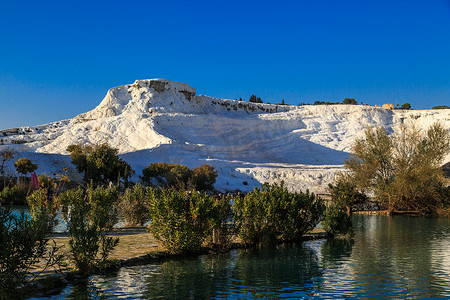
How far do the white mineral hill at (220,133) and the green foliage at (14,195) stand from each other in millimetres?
17123

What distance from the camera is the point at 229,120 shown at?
261 feet

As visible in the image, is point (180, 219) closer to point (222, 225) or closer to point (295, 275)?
point (222, 225)

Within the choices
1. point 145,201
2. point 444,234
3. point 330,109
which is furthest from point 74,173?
point 330,109

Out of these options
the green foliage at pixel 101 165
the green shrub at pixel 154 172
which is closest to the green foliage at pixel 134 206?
the green foliage at pixel 101 165

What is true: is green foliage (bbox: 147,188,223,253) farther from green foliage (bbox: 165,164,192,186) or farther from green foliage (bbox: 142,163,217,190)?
green foliage (bbox: 142,163,217,190)

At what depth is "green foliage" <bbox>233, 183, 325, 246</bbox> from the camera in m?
13.1

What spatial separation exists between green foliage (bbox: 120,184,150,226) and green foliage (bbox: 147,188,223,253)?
5.43m

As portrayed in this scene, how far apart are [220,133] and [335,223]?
59931 mm

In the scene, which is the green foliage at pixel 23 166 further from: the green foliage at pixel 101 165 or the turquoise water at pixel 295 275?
the turquoise water at pixel 295 275

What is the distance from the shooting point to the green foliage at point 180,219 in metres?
11.0

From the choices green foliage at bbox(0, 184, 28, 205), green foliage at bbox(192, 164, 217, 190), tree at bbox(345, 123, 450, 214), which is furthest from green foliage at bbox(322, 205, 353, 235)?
green foliage at bbox(192, 164, 217, 190)

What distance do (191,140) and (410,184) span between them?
49.0 metres

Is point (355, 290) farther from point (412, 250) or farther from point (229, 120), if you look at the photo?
point (229, 120)

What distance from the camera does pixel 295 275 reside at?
991 cm
